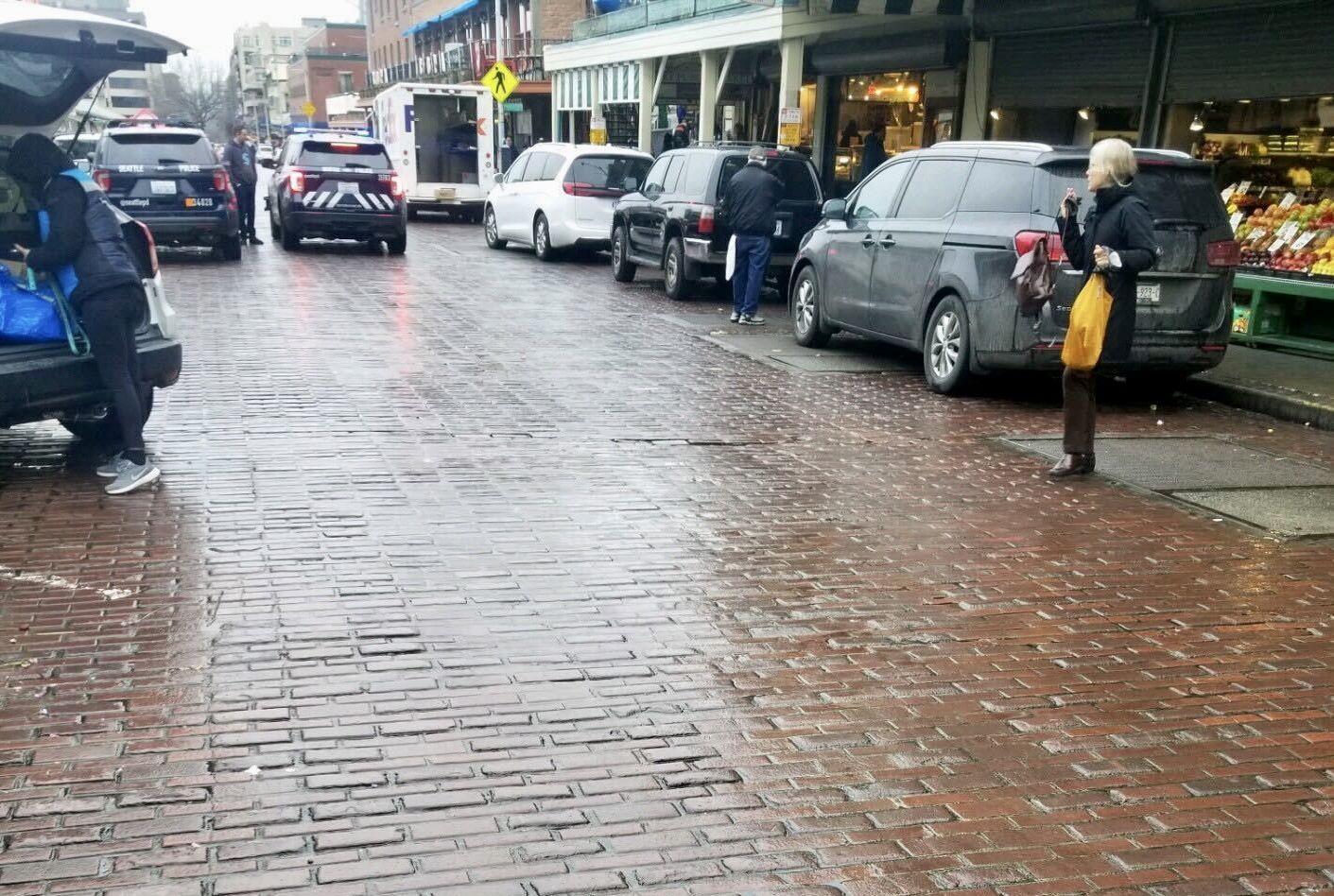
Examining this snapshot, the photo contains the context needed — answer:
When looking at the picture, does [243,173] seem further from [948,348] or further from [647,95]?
[948,348]

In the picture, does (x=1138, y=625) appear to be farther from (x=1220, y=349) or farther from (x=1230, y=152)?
(x=1230, y=152)

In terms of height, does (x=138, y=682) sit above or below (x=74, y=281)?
below

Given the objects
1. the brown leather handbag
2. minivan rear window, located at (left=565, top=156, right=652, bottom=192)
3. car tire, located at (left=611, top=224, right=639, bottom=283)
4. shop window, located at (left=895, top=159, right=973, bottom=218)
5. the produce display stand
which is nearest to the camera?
the brown leather handbag

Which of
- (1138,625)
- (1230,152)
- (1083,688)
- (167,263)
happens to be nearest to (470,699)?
(1083,688)

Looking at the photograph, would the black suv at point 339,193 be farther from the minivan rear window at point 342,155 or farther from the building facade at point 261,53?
the building facade at point 261,53

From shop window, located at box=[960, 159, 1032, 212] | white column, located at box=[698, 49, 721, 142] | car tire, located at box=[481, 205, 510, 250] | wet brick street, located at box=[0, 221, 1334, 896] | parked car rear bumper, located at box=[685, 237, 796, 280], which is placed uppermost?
white column, located at box=[698, 49, 721, 142]

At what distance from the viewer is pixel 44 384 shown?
22.0 ft

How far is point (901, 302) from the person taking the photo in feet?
35.4

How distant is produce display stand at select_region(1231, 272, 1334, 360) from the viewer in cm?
1184

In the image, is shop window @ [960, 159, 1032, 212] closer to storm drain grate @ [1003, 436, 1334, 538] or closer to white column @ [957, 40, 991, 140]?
storm drain grate @ [1003, 436, 1334, 538]

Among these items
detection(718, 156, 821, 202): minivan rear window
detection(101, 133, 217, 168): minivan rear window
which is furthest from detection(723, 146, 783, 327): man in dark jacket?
detection(101, 133, 217, 168): minivan rear window

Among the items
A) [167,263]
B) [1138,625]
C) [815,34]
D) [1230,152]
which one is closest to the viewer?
[1138,625]

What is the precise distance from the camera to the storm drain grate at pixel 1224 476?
696 cm

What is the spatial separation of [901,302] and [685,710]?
699 centimetres
